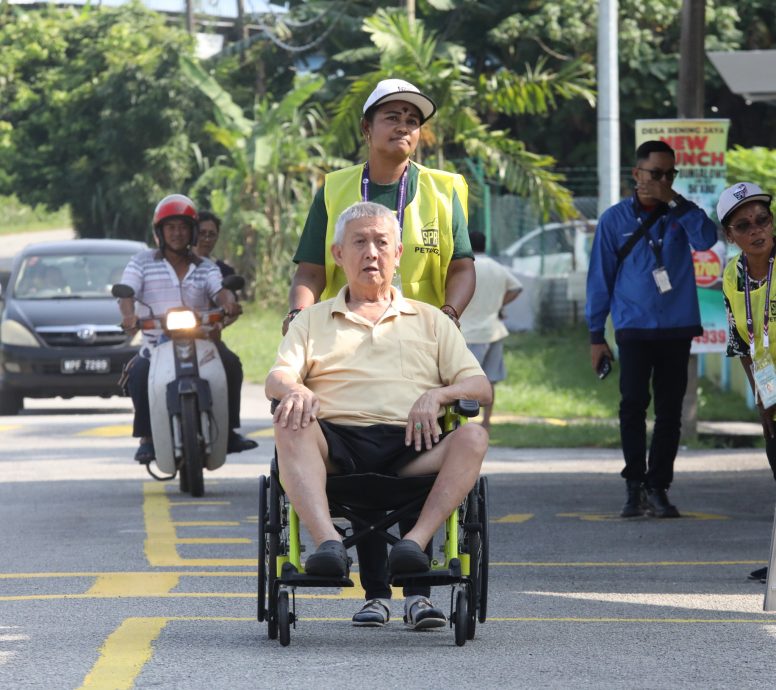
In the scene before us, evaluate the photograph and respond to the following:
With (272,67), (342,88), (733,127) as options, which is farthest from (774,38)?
(272,67)

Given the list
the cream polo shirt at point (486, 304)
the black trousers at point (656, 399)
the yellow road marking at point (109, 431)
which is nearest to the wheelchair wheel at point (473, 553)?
the black trousers at point (656, 399)

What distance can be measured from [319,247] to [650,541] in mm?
2991

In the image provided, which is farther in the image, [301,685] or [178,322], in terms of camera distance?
[178,322]

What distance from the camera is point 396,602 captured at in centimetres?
779

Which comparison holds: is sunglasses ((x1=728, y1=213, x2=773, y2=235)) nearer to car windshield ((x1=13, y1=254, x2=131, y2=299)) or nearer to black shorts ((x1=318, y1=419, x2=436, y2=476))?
black shorts ((x1=318, y1=419, x2=436, y2=476))

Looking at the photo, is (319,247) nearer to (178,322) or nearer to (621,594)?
(621,594)

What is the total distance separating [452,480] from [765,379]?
7.76 feet

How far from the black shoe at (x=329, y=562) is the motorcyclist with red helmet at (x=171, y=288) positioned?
20.0ft

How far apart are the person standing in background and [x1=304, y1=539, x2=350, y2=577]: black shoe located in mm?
9677

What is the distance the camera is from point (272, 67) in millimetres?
46594

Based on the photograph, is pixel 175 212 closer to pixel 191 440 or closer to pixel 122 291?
pixel 122 291

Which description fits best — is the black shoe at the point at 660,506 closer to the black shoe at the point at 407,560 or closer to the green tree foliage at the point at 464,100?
the black shoe at the point at 407,560

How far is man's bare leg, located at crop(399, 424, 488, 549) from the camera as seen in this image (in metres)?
6.45

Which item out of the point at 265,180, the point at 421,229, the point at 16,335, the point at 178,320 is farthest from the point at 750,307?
the point at 265,180
